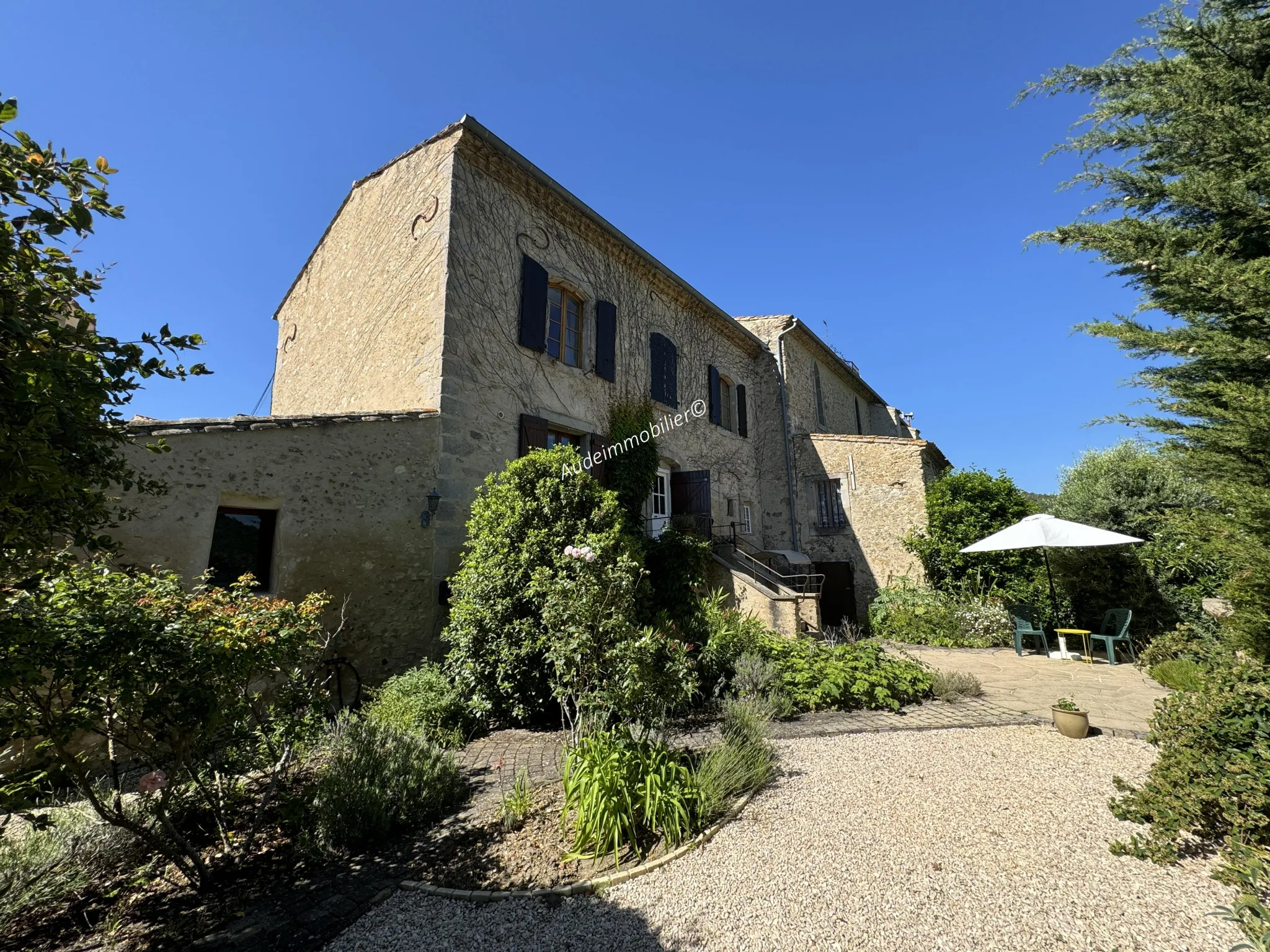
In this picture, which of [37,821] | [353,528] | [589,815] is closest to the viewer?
[37,821]

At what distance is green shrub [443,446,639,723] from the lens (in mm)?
5352

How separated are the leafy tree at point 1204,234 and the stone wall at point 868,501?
7.57 meters

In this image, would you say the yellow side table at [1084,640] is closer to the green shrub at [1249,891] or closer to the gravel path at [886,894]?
the gravel path at [886,894]

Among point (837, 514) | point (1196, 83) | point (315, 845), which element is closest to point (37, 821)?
point (315, 845)

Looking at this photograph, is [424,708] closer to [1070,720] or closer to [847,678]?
[847,678]

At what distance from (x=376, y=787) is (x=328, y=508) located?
12.6ft

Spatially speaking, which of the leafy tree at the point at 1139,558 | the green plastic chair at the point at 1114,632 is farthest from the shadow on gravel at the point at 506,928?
the leafy tree at the point at 1139,558

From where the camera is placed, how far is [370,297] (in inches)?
365

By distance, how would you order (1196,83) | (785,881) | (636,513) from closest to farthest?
1. (785,881)
2. (1196,83)
3. (636,513)

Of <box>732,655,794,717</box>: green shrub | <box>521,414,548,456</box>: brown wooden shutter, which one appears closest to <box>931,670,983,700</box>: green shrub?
<box>732,655,794,717</box>: green shrub

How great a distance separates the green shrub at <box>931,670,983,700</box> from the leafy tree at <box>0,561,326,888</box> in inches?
243

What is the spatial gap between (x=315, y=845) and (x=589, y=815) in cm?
171

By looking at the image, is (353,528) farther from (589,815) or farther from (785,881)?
(785,881)

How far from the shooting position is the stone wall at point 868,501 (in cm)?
1312
